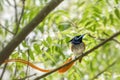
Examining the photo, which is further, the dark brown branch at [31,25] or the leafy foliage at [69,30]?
the leafy foliage at [69,30]

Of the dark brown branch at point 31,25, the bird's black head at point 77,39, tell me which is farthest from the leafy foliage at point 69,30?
the dark brown branch at point 31,25

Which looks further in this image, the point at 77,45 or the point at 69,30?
the point at 77,45

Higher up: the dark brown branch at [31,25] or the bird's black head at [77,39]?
the bird's black head at [77,39]

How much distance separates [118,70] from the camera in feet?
5.78

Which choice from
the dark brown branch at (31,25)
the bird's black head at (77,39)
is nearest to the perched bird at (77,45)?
the bird's black head at (77,39)

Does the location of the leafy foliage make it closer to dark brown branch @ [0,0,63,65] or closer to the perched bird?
the perched bird

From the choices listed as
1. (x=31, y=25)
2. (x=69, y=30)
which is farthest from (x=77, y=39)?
(x=31, y=25)

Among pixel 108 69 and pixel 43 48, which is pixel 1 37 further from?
pixel 108 69

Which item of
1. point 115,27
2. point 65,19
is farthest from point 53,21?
point 115,27

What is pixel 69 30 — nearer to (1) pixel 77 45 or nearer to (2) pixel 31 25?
(1) pixel 77 45

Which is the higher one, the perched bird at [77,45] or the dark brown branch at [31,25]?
the perched bird at [77,45]

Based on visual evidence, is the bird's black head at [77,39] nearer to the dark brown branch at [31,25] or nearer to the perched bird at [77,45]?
the perched bird at [77,45]

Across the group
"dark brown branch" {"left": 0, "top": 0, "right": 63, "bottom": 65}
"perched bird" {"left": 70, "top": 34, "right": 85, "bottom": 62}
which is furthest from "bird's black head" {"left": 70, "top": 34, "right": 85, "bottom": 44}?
"dark brown branch" {"left": 0, "top": 0, "right": 63, "bottom": 65}

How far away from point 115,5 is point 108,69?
0.51 meters
